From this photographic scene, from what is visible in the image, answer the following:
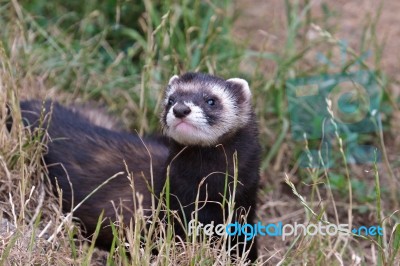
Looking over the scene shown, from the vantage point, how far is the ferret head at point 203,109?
3.01m

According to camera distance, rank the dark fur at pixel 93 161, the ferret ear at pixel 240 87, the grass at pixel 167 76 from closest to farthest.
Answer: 1. the ferret ear at pixel 240 87
2. the dark fur at pixel 93 161
3. the grass at pixel 167 76

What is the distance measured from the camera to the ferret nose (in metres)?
2.97

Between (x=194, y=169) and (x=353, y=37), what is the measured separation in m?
2.64

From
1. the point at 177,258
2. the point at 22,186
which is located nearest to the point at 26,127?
the point at 22,186

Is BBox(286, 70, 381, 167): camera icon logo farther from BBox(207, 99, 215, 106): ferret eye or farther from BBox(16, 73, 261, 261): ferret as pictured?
BBox(207, 99, 215, 106): ferret eye

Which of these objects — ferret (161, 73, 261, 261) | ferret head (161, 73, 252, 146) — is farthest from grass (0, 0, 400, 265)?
ferret head (161, 73, 252, 146)

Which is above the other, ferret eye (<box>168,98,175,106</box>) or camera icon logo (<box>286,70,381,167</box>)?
ferret eye (<box>168,98,175,106</box>)

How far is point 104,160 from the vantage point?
366 centimetres

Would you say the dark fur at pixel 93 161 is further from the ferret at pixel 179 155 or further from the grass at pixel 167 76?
the grass at pixel 167 76

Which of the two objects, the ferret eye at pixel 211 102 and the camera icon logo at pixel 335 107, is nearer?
the ferret eye at pixel 211 102

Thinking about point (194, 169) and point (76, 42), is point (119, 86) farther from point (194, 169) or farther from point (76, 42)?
point (194, 169)

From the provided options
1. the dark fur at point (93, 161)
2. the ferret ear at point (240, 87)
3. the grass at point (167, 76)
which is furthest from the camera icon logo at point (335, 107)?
the ferret ear at point (240, 87)

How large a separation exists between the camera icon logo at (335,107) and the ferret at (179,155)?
37.3 inches

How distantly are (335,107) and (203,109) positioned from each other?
162cm
